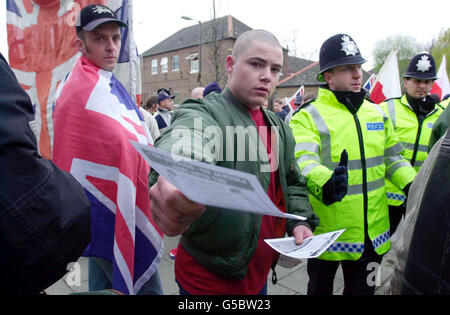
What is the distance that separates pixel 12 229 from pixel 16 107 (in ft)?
1.08

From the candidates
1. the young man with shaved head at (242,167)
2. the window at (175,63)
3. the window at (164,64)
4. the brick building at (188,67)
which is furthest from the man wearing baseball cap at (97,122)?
the window at (164,64)

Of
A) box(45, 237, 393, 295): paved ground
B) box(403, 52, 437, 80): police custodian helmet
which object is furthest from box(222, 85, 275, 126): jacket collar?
box(403, 52, 437, 80): police custodian helmet

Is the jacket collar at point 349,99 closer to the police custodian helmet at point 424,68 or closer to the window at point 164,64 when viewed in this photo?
the police custodian helmet at point 424,68

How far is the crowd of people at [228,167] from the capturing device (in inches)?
31.7

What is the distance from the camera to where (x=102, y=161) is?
181 centimetres

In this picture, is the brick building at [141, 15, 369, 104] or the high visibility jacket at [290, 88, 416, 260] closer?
the high visibility jacket at [290, 88, 416, 260]

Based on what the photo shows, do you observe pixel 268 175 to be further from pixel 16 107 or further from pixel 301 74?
pixel 301 74

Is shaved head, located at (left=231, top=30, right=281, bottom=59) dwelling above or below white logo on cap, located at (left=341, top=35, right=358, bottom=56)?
below

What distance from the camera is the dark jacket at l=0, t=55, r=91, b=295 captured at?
744 mm

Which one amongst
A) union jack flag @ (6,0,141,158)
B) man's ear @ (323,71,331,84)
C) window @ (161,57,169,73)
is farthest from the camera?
window @ (161,57,169,73)

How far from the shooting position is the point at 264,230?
1.62 meters

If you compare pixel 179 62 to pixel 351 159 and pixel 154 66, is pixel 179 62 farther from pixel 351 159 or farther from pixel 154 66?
pixel 351 159

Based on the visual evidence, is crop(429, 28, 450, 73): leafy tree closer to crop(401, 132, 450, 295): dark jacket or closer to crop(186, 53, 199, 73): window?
crop(186, 53, 199, 73): window

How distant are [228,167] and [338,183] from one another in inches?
28.3
